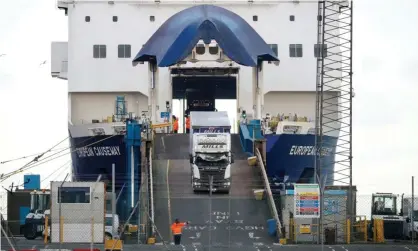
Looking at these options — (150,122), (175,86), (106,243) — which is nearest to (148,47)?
(150,122)

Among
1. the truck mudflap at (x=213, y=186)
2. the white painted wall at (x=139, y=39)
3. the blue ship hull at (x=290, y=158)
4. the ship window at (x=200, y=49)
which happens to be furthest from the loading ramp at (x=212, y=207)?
the white painted wall at (x=139, y=39)

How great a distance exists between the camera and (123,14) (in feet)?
192

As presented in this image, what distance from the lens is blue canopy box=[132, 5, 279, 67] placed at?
1987 inches

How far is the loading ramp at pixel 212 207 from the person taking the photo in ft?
137

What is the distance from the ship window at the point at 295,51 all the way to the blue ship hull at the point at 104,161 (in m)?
10.2

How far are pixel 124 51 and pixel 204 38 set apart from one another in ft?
29.4

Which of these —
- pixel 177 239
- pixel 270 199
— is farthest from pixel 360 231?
pixel 177 239

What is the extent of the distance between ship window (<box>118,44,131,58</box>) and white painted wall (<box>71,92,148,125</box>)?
5.71 ft

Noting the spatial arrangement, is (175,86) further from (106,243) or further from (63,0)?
(106,243)

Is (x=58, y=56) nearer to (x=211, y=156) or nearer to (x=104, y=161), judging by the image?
(x=104, y=161)

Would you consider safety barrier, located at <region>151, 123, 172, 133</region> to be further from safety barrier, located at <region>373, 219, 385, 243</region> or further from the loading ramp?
safety barrier, located at <region>373, 219, 385, 243</region>

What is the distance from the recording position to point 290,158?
175ft

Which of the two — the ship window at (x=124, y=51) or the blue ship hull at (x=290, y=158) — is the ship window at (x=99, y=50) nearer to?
the ship window at (x=124, y=51)

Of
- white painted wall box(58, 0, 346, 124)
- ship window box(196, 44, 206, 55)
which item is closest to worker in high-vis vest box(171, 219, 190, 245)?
ship window box(196, 44, 206, 55)
